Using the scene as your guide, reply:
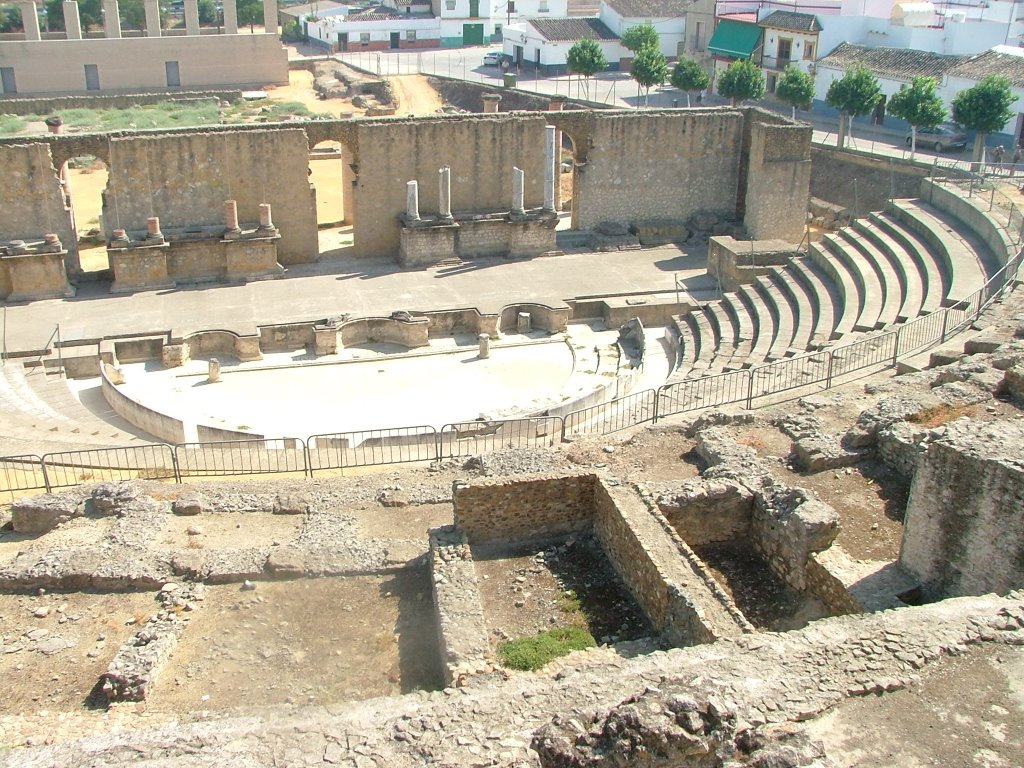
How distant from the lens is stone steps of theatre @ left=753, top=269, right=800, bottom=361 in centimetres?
2136

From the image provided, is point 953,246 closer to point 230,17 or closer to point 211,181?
point 211,181

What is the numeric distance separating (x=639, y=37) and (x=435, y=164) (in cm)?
2602

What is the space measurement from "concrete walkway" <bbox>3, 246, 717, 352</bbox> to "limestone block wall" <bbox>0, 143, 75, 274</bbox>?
1.83 metres

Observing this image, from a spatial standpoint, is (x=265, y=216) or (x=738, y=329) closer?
(x=738, y=329)

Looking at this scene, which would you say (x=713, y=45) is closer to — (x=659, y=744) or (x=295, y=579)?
(x=295, y=579)

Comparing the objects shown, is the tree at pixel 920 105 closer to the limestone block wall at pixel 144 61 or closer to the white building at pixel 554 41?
the white building at pixel 554 41

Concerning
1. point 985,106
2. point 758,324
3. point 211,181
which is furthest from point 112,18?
point 758,324

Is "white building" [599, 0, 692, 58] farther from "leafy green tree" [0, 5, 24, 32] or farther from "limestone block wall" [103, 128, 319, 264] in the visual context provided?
"leafy green tree" [0, 5, 24, 32]

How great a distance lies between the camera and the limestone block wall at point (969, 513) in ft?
35.3

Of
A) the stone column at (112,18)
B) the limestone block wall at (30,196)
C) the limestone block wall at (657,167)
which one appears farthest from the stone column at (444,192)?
the stone column at (112,18)

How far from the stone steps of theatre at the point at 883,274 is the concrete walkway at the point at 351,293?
3551mm

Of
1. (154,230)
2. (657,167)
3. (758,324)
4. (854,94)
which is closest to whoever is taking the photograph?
(758,324)

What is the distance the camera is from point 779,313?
23562 mm

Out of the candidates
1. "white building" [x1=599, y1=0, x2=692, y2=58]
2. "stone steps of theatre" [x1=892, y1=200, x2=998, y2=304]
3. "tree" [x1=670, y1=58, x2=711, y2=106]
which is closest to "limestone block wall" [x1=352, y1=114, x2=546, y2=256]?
"stone steps of theatre" [x1=892, y1=200, x2=998, y2=304]
